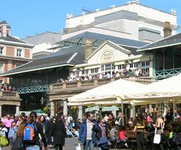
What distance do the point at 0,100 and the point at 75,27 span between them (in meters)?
47.0

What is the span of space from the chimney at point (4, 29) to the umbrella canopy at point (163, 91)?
6045cm

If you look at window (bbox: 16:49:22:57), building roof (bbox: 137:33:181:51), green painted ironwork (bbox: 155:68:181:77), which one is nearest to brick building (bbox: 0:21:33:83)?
window (bbox: 16:49:22:57)

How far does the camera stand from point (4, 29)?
7662cm

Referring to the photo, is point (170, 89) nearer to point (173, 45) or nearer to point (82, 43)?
point (173, 45)

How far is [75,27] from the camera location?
101 meters

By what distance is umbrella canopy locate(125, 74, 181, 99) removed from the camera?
1730 cm

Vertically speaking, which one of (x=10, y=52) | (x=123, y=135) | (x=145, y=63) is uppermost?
(x=10, y=52)

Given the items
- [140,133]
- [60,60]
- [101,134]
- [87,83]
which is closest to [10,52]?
[60,60]

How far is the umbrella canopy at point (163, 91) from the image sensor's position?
17.3m

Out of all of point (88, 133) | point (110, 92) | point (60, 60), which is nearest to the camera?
point (88, 133)

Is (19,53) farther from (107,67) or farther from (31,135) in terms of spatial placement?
(31,135)

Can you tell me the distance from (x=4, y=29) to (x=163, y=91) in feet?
205

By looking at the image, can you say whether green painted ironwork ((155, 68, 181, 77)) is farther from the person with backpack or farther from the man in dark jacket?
the person with backpack

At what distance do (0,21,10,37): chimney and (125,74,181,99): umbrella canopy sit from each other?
60448 mm
